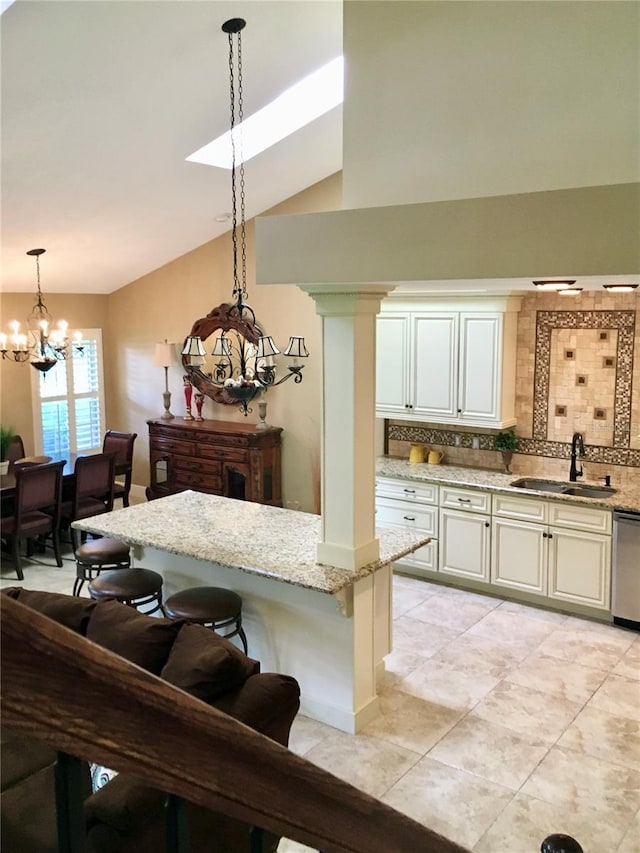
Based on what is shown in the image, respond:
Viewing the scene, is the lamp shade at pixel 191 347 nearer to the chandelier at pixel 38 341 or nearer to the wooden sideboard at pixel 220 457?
the chandelier at pixel 38 341

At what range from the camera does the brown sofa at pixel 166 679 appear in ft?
7.10

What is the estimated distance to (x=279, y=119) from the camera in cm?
622

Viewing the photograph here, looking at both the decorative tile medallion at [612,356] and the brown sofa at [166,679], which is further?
the decorative tile medallion at [612,356]

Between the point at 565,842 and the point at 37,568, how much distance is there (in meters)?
6.42

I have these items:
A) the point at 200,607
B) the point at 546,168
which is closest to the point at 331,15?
the point at 546,168

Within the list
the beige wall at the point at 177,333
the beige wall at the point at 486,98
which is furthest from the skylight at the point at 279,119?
the beige wall at the point at 486,98

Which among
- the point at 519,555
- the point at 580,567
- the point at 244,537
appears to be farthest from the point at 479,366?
the point at 244,537

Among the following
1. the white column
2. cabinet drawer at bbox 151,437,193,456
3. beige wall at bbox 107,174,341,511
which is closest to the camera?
the white column

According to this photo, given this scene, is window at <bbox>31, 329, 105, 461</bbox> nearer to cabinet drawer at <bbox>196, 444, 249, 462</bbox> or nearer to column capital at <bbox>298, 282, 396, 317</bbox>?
cabinet drawer at <bbox>196, 444, 249, 462</bbox>

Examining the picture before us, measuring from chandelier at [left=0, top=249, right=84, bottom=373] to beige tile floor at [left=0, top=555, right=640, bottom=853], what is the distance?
4002 mm

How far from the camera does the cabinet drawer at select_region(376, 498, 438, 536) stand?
641 centimetres

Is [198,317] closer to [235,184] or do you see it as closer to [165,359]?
[165,359]

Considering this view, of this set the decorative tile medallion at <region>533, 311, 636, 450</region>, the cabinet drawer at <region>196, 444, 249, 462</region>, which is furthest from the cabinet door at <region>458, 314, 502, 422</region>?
the cabinet drawer at <region>196, 444, 249, 462</region>

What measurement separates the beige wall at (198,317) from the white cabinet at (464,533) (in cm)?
199
